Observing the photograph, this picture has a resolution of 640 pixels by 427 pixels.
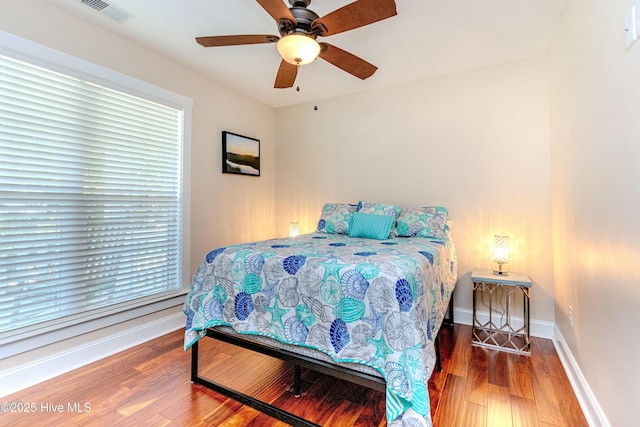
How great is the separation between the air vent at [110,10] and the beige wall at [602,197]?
294 cm

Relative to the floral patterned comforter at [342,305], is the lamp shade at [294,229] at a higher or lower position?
higher

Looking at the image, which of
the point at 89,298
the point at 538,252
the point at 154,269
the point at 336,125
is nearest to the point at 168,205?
the point at 154,269

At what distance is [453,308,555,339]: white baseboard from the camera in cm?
281

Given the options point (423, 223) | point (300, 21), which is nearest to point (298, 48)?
point (300, 21)

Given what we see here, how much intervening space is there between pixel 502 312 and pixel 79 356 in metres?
3.66

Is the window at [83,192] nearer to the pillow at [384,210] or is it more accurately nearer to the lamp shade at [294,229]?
the lamp shade at [294,229]

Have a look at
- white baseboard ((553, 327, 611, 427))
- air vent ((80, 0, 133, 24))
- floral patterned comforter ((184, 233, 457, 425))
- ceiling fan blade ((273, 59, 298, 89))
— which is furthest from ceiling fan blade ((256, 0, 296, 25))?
white baseboard ((553, 327, 611, 427))

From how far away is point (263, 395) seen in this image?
1.91 m

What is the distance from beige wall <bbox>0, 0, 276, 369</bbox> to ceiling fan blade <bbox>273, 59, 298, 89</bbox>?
45.6 inches

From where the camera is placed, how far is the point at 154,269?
2.84 meters

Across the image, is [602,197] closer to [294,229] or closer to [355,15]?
[355,15]

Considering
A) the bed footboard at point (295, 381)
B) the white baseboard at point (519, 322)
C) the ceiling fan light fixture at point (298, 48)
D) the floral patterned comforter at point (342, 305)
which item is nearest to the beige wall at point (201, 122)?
the bed footboard at point (295, 381)

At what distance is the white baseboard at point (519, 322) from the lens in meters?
Result: 2.81

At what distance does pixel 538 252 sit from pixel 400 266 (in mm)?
2103
